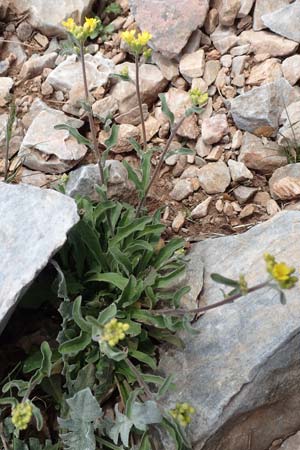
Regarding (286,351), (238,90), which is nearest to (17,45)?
(238,90)

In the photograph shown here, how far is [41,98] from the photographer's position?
4.93 m

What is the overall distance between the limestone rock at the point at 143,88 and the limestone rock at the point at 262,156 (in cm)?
83

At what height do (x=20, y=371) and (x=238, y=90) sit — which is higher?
(x=238, y=90)

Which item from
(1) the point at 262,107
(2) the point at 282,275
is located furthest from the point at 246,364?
(1) the point at 262,107

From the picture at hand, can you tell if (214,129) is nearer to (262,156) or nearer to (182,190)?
(262,156)

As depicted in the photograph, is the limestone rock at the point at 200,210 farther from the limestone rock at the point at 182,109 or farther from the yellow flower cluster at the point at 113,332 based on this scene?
the yellow flower cluster at the point at 113,332

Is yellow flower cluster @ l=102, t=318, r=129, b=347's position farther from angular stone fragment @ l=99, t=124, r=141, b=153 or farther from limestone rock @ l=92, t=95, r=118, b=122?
limestone rock @ l=92, t=95, r=118, b=122

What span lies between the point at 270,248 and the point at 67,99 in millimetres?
2037

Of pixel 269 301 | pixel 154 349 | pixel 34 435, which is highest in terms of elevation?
pixel 269 301

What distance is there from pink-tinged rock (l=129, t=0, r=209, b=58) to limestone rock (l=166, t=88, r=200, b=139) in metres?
0.30

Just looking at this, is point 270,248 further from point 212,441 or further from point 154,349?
point 212,441

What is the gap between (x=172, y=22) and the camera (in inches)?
189

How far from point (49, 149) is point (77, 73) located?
72 centimetres

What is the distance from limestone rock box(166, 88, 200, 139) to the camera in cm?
458
